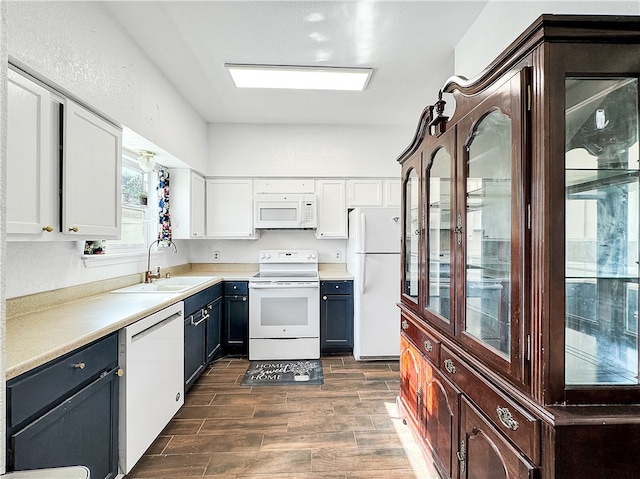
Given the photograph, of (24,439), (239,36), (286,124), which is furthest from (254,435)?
(286,124)

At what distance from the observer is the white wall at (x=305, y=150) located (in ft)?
13.0

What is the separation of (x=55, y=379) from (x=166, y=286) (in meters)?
1.77

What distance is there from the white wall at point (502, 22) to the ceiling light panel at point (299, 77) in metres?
0.76

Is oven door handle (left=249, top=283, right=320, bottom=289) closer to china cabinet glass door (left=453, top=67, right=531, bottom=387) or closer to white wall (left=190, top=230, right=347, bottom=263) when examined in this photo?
white wall (left=190, top=230, right=347, bottom=263)

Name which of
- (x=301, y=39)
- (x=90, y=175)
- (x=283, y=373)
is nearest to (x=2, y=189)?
(x=90, y=175)

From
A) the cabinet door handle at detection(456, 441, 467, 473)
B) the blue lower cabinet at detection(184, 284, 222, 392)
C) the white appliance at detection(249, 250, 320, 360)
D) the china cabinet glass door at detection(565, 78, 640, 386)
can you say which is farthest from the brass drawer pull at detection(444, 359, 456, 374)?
the white appliance at detection(249, 250, 320, 360)

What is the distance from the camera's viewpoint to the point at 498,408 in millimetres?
1157

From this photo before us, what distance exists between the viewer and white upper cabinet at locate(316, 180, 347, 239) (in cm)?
400

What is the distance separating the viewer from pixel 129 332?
1.72 meters

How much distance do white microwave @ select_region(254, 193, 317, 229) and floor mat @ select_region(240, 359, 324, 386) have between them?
1509 millimetres

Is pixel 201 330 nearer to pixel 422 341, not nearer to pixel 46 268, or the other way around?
pixel 46 268

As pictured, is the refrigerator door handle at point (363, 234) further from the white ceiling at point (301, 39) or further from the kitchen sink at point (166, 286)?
the kitchen sink at point (166, 286)

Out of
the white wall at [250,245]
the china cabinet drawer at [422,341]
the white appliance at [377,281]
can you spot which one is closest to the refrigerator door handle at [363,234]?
the white appliance at [377,281]

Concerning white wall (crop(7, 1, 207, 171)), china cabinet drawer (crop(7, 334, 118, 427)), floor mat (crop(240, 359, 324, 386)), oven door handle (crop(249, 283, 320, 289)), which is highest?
white wall (crop(7, 1, 207, 171))
